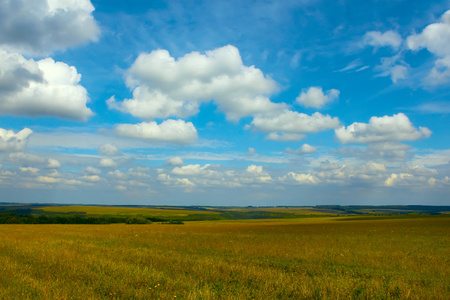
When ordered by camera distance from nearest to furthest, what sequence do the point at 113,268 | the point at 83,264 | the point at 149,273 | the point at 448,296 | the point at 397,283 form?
the point at 448,296, the point at 397,283, the point at 149,273, the point at 113,268, the point at 83,264

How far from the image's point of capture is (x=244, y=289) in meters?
9.44

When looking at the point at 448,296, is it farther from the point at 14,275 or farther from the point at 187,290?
the point at 14,275

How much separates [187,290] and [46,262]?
27.0 feet

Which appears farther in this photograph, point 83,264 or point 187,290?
point 83,264

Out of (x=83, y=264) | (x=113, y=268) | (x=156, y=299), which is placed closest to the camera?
(x=156, y=299)

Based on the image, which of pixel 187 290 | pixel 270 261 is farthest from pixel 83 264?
pixel 270 261

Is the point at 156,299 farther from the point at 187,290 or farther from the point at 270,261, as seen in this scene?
the point at 270,261

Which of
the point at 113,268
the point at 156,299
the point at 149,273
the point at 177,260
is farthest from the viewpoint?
the point at 177,260

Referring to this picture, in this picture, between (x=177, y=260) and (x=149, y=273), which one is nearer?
(x=149, y=273)

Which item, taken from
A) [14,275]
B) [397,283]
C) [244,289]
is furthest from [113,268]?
[397,283]

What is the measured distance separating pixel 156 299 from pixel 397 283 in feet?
27.7

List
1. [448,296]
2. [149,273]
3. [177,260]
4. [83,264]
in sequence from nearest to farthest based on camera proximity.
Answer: [448,296], [149,273], [83,264], [177,260]

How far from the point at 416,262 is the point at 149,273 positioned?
1364cm

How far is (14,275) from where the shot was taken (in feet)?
34.7
